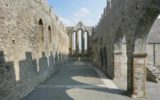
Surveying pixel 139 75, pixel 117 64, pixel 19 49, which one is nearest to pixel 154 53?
pixel 117 64

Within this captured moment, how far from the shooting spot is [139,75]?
930cm

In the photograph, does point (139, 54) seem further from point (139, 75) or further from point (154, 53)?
point (154, 53)

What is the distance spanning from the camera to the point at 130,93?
9.49m

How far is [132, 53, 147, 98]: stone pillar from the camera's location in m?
9.23

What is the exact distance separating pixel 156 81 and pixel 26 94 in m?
7.53

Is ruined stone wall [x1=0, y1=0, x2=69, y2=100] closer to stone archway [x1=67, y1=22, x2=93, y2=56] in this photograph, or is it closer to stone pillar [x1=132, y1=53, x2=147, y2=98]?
stone pillar [x1=132, y1=53, x2=147, y2=98]

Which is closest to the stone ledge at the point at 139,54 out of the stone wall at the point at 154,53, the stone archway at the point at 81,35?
the stone wall at the point at 154,53

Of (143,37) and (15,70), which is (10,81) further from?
(143,37)

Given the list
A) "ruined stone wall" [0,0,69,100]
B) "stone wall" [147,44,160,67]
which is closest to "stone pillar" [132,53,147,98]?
"ruined stone wall" [0,0,69,100]

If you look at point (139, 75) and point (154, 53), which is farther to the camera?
point (154, 53)

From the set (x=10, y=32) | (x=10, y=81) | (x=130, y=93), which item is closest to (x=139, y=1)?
(x=130, y=93)

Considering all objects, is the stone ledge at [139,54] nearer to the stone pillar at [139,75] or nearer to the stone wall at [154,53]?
the stone pillar at [139,75]

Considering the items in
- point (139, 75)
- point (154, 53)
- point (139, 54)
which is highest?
point (139, 54)

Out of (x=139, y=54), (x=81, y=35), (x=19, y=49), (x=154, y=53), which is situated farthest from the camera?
(x=81, y=35)
